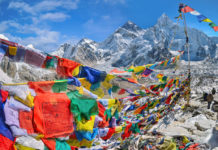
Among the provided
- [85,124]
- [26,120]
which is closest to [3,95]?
[26,120]

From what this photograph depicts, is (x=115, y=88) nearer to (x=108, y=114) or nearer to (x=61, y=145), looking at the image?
(x=108, y=114)

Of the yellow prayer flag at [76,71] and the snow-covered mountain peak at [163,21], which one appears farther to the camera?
the snow-covered mountain peak at [163,21]

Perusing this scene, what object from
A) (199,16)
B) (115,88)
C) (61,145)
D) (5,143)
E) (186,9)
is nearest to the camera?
(5,143)

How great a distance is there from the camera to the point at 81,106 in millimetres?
2953

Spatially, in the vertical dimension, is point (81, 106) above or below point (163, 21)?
below

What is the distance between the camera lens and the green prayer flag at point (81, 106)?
9.53 feet

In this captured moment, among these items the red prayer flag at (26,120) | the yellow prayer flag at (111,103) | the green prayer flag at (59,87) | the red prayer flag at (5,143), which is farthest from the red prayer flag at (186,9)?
the red prayer flag at (5,143)

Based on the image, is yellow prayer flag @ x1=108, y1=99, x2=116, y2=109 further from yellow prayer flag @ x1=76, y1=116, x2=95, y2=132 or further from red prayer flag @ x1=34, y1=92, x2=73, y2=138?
red prayer flag @ x1=34, y1=92, x2=73, y2=138

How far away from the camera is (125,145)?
4.68m

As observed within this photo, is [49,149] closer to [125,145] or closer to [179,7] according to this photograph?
[125,145]

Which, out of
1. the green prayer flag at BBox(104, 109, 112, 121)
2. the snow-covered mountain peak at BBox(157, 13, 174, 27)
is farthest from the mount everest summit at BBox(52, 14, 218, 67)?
the green prayer flag at BBox(104, 109, 112, 121)

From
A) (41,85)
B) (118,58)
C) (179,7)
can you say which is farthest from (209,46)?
(41,85)

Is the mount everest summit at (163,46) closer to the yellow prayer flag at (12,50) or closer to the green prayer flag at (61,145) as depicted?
the green prayer flag at (61,145)

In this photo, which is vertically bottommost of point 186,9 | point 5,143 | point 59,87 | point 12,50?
point 5,143
